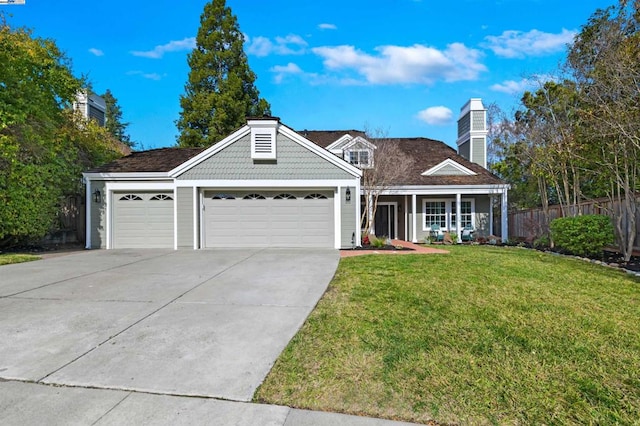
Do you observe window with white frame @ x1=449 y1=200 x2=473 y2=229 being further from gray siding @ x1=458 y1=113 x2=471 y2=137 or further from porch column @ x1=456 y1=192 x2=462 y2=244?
gray siding @ x1=458 y1=113 x2=471 y2=137

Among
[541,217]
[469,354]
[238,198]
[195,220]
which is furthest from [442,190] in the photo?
[469,354]

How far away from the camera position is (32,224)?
11789mm

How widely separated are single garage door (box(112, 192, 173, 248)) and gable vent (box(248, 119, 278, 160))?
11.7 ft

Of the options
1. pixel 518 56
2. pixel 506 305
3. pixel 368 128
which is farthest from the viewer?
pixel 368 128

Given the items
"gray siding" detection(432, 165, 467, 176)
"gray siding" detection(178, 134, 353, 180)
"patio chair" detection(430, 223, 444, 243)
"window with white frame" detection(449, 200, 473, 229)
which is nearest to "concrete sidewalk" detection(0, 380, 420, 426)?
"gray siding" detection(178, 134, 353, 180)

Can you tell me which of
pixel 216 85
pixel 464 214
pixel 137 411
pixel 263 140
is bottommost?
pixel 137 411

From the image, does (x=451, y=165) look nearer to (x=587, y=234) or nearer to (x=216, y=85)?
(x=587, y=234)

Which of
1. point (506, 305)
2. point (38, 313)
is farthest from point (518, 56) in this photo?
point (38, 313)

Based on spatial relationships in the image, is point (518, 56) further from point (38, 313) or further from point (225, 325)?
point (38, 313)

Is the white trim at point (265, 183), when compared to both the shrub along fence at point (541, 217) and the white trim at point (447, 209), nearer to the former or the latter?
the white trim at point (447, 209)

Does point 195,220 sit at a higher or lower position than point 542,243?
higher

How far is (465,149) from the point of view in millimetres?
20328

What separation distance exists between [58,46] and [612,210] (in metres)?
20.2

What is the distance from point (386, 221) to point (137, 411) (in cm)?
1621
